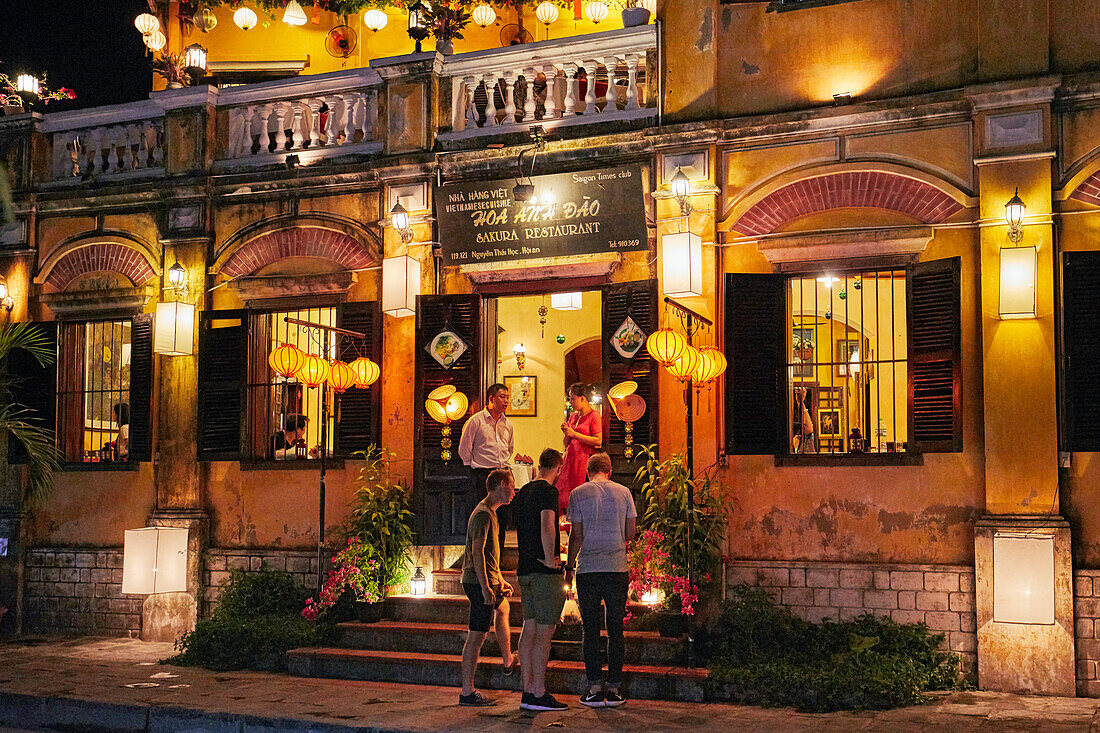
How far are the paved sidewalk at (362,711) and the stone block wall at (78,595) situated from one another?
261 cm

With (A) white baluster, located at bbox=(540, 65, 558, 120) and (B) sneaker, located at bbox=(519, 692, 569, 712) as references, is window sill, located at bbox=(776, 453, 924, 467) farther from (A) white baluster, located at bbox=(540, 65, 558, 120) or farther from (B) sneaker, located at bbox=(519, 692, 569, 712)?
(A) white baluster, located at bbox=(540, 65, 558, 120)

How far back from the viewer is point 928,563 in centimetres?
1052

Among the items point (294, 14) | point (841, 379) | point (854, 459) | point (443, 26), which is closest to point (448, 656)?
point (854, 459)

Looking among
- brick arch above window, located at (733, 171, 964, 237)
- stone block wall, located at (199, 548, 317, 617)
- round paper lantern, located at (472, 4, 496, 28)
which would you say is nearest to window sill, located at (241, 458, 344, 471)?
stone block wall, located at (199, 548, 317, 617)

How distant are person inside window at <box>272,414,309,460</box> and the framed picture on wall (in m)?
4.28

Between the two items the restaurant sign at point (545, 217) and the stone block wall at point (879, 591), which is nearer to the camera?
the stone block wall at point (879, 591)

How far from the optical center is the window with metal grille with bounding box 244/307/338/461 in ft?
45.0

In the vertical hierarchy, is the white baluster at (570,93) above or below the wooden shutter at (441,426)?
above

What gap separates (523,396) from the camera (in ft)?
57.4

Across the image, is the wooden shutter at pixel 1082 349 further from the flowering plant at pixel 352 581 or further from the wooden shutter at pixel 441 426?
the flowering plant at pixel 352 581

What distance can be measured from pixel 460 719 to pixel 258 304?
21.9 feet

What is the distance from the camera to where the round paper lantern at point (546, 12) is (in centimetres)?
1711

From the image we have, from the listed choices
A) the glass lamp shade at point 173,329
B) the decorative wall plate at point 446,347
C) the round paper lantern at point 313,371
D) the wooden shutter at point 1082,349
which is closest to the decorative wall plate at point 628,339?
the decorative wall plate at point 446,347

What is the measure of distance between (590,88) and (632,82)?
515 mm
